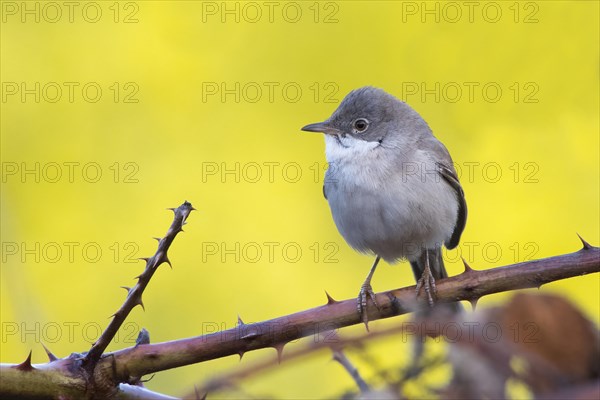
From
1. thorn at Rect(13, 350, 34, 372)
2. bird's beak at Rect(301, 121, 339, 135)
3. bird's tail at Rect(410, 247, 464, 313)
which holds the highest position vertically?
bird's beak at Rect(301, 121, 339, 135)

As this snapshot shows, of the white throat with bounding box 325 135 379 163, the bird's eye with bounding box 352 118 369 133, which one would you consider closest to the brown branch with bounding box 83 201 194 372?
the white throat with bounding box 325 135 379 163

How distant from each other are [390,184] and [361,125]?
712mm

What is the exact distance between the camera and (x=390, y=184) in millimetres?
4410


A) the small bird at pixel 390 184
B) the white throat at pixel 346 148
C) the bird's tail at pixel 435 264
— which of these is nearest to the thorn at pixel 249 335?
the small bird at pixel 390 184

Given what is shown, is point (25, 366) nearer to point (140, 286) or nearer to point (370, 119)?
point (140, 286)

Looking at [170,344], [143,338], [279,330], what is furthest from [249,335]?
[143,338]

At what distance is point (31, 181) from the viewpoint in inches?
237

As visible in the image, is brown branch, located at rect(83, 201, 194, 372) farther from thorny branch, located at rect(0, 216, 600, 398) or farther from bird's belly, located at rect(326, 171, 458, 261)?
bird's belly, located at rect(326, 171, 458, 261)

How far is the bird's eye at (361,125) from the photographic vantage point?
16.3 ft

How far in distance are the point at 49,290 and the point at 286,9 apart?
9.06 ft

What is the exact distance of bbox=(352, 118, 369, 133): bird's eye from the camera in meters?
4.98

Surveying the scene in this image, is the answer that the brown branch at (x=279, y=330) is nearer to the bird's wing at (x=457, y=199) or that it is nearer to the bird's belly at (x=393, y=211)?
the bird's belly at (x=393, y=211)

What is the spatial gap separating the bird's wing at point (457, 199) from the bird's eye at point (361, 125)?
544 mm

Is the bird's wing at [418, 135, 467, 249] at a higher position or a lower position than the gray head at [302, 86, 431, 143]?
lower
